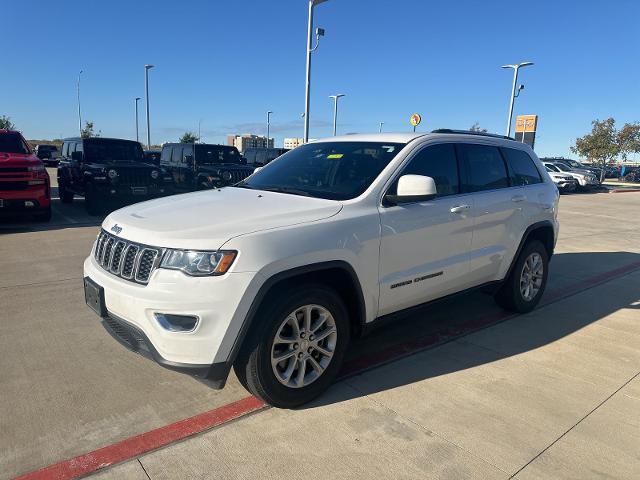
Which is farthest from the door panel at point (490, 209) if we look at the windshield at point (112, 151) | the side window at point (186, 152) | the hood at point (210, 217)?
the side window at point (186, 152)

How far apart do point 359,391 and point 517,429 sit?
3.34ft

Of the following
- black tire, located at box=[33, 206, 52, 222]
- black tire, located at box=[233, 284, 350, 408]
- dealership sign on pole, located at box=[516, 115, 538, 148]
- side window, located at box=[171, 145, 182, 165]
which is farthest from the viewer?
dealership sign on pole, located at box=[516, 115, 538, 148]

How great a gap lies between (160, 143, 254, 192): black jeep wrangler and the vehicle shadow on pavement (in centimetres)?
880

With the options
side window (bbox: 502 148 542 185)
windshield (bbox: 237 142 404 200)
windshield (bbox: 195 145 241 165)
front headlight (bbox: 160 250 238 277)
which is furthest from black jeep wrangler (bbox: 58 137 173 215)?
front headlight (bbox: 160 250 238 277)

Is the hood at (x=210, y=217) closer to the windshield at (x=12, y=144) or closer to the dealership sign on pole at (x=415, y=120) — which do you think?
the windshield at (x=12, y=144)

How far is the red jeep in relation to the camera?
29.2ft

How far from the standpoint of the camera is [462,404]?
3.23 metres

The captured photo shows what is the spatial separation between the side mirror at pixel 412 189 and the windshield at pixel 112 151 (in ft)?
33.9

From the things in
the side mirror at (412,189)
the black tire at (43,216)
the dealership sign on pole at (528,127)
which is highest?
the dealership sign on pole at (528,127)

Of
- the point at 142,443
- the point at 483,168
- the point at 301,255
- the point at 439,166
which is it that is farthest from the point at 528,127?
the point at 142,443

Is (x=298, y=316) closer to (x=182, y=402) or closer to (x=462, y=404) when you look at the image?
(x=182, y=402)

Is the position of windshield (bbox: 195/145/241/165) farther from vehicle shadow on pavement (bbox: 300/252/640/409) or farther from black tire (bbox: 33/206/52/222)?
vehicle shadow on pavement (bbox: 300/252/640/409)

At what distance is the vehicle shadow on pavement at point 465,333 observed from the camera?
3.58 meters

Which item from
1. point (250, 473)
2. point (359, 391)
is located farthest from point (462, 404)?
point (250, 473)
